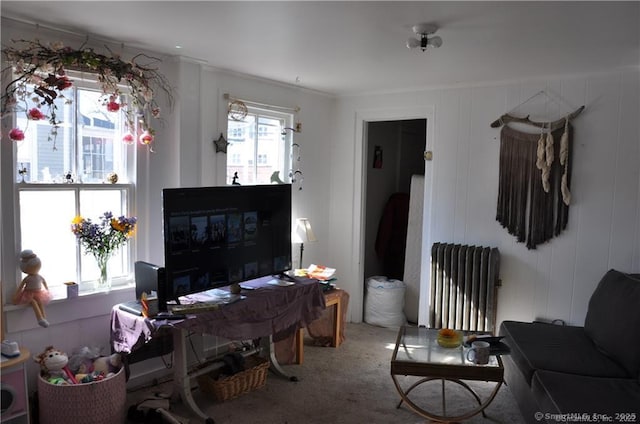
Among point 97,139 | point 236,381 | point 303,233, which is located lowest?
point 236,381

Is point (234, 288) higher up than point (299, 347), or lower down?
higher up

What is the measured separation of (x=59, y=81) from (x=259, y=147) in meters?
1.84

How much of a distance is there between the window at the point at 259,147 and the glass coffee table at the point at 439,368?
74.4 inches

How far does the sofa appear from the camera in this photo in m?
2.33

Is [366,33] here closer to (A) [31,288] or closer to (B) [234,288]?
(B) [234,288]

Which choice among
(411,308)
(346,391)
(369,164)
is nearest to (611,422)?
(346,391)

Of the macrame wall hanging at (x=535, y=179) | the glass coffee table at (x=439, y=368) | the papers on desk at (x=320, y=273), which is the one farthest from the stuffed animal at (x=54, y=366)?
the macrame wall hanging at (x=535, y=179)

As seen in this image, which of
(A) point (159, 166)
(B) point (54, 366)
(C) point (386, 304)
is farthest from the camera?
(C) point (386, 304)

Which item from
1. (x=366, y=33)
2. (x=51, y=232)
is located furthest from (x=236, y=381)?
(x=366, y=33)

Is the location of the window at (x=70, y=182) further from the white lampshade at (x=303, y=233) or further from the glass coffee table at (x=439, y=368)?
the glass coffee table at (x=439, y=368)

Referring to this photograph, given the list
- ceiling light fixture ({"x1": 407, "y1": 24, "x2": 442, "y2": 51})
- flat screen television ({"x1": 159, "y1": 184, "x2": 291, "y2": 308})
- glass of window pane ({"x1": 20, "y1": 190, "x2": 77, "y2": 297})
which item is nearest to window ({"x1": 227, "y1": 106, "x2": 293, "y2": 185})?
flat screen television ({"x1": 159, "y1": 184, "x2": 291, "y2": 308})

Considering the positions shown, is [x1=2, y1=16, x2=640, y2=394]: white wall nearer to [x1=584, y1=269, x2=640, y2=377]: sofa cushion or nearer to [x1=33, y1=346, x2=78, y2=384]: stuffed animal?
[x1=33, y1=346, x2=78, y2=384]: stuffed animal

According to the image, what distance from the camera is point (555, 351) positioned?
296cm

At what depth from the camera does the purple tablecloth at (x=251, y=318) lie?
107 inches
